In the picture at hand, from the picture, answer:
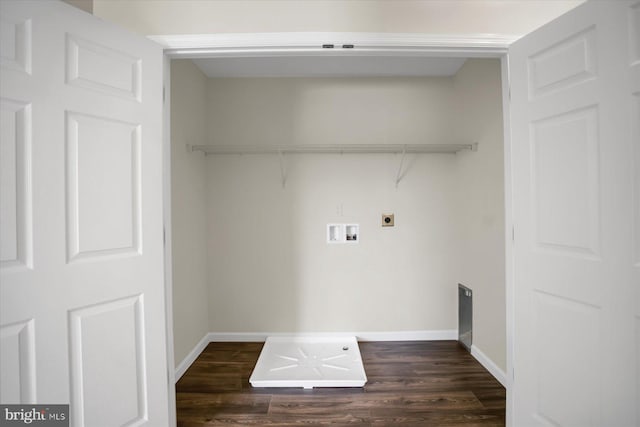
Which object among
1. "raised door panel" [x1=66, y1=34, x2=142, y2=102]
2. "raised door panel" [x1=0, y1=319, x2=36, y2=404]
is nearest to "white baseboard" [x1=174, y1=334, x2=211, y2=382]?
"raised door panel" [x1=0, y1=319, x2=36, y2=404]

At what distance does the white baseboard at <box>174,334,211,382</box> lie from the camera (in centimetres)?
235

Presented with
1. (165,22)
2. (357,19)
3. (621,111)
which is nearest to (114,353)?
(165,22)

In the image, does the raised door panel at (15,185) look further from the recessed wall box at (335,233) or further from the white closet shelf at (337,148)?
the recessed wall box at (335,233)

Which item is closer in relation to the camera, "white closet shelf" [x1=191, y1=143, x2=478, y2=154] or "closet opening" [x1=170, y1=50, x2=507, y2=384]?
"white closet shelf" [x1=191, y1=143, x2=478, y2=154]

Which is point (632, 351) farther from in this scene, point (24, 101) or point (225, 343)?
point (225, 343)

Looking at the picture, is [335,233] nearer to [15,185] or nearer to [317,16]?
[317,16]

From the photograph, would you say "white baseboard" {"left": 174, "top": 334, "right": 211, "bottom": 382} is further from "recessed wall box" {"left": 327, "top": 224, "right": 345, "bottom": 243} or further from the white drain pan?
"recessed wall box" {"left": 327, "top": 224, "right": 345, "bottom": 243}

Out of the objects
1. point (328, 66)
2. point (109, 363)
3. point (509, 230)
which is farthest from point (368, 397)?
point (328, 66)

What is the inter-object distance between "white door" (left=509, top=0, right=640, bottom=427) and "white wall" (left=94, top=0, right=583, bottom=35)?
26cm

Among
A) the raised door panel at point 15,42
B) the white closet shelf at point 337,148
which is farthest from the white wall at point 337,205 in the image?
the raised door panel at point 15,42

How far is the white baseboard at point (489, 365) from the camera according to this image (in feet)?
7.32

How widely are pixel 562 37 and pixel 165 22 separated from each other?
6.19 ft

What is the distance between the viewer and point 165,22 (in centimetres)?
162

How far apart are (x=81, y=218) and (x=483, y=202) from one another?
262 cm
